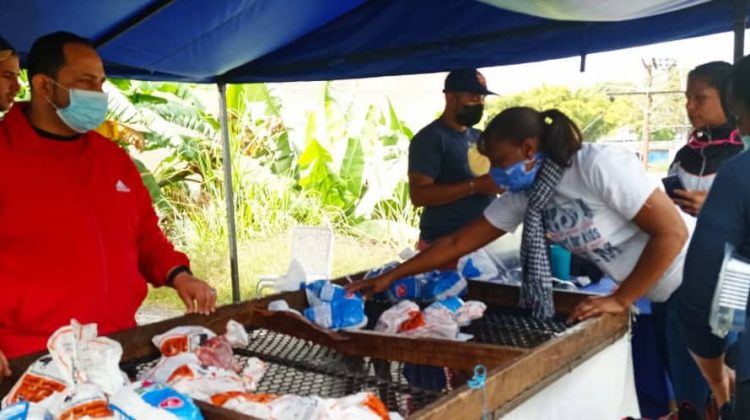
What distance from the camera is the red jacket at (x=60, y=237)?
5.85 feet

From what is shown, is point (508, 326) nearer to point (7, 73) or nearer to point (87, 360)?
point (87, 360)

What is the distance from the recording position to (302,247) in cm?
554

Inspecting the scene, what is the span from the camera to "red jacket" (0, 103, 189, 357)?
A: 1.78m

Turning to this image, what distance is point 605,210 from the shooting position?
207 centimetres

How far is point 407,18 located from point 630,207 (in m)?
2.08

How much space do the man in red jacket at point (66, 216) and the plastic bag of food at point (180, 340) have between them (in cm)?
24

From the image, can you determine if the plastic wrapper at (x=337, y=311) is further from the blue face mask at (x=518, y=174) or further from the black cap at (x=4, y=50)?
the black cap at (x=4, y=50)

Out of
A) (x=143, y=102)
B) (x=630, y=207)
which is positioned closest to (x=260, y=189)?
(x=143, y=102)

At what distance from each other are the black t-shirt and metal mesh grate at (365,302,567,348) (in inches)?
35.6

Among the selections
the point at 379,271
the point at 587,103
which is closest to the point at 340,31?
the point at 379,271

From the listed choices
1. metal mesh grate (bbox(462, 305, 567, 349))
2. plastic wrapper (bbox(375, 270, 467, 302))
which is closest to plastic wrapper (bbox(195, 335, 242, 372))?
metal mesh grate (bbox(462, 305, 567, 349))

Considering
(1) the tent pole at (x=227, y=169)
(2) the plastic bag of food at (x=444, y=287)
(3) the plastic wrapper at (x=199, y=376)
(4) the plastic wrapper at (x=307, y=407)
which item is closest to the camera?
(4) the plastic wrapper at (x=307, y=407)

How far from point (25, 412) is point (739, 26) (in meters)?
Result: 3.00

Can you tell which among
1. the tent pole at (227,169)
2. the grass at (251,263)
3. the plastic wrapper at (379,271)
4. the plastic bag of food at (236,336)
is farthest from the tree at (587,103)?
the plastic bag of food at (236,336)
